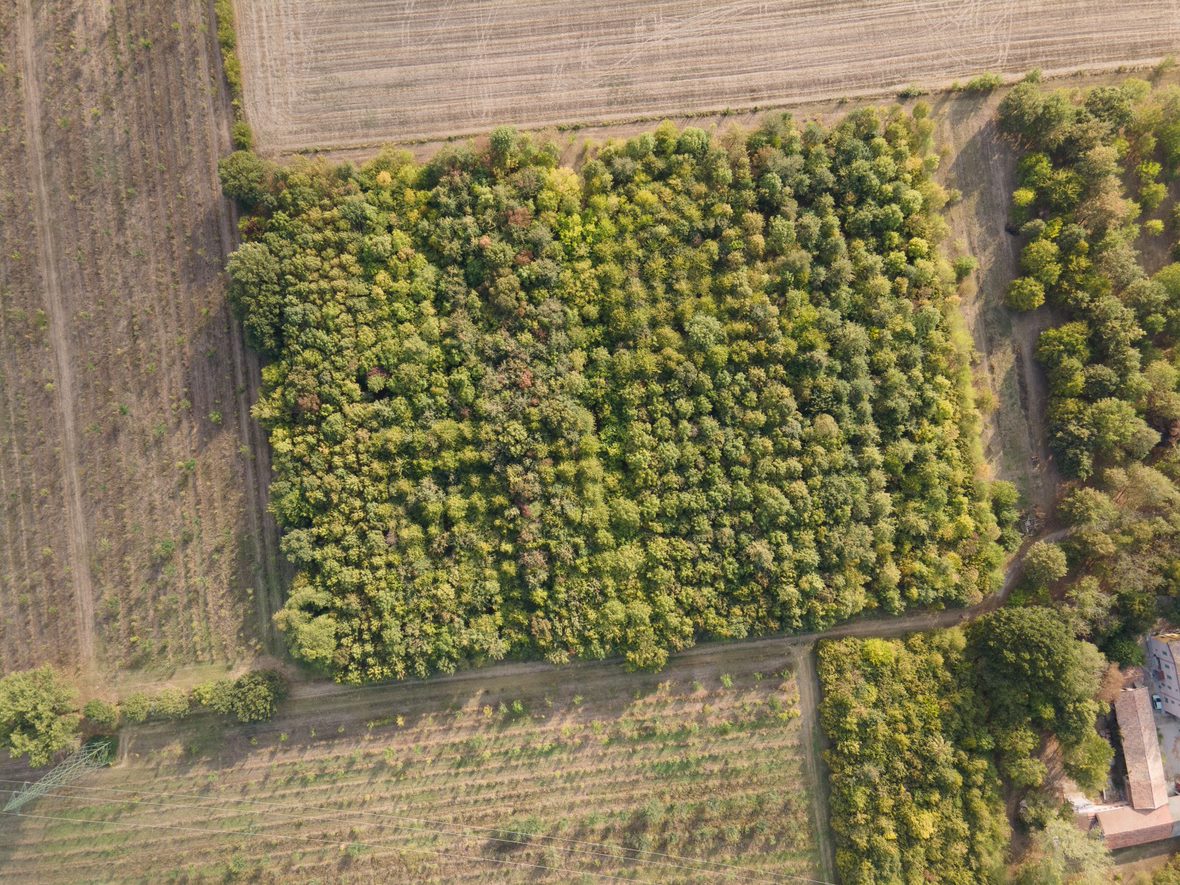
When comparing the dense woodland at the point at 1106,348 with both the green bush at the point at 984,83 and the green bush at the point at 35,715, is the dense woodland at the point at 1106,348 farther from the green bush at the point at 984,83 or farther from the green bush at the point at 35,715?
the green bush at the point at 35,715

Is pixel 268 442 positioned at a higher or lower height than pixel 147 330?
lower

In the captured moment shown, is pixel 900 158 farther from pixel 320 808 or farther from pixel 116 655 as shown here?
pixel 116 655

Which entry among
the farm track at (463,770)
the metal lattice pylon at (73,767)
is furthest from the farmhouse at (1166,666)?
the metal lattice pylon at (73,767)

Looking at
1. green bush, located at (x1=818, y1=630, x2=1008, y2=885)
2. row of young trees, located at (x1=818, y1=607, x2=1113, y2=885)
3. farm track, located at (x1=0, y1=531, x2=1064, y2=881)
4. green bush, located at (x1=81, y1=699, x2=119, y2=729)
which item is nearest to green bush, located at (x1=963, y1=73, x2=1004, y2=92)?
row of young trees, located at (x1=818, y1=607, x2=1113, y2=885)

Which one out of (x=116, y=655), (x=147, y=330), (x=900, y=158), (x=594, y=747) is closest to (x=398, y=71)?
(x=147, y=330)

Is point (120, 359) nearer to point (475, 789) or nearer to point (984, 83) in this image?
point (475, 789)
